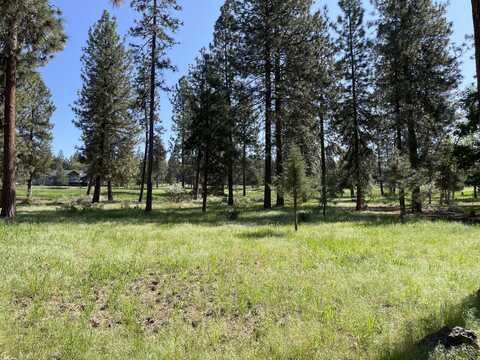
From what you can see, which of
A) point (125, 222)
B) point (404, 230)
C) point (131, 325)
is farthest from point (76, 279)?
point (404, 230)

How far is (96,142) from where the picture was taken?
103ft

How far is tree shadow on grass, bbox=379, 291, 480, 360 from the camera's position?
4.39 meters

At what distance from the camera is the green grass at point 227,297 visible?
15.9 ft

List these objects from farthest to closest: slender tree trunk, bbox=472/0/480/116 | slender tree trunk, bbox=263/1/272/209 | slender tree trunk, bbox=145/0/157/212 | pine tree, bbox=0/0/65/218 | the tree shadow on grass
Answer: slender tree trunk, bbox=263/1/272/209, slender tree trunk, bbox=145/0/157/212, pine tree, bbox=0/0/65/218, slender tree trunk, bbox=472/0/480/116, the tree shadow on grass

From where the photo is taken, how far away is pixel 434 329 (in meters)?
5.11

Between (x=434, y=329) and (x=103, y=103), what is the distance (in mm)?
33234

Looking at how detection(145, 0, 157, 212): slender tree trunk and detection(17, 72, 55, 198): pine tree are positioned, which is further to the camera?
detection(17, 72, 55, 198): pine tree

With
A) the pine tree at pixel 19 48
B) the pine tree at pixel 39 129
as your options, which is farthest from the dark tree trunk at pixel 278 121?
the pine tree at pixel 39 129

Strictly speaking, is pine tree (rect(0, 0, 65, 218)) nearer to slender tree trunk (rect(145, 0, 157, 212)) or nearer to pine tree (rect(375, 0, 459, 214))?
slender tree trunk (rect(145, 0, 157, 212))

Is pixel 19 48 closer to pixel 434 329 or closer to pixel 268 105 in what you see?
pixel 268 105

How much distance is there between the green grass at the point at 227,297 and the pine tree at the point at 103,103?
70.8ft

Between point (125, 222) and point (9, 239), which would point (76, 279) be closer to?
point (9, 239)

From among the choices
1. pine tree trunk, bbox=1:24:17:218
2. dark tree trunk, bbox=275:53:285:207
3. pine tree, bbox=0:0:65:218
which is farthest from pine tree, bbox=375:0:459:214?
pine tree trunk, bbox=1:24:17:218

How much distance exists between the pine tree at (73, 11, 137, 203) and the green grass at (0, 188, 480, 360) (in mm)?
21584
